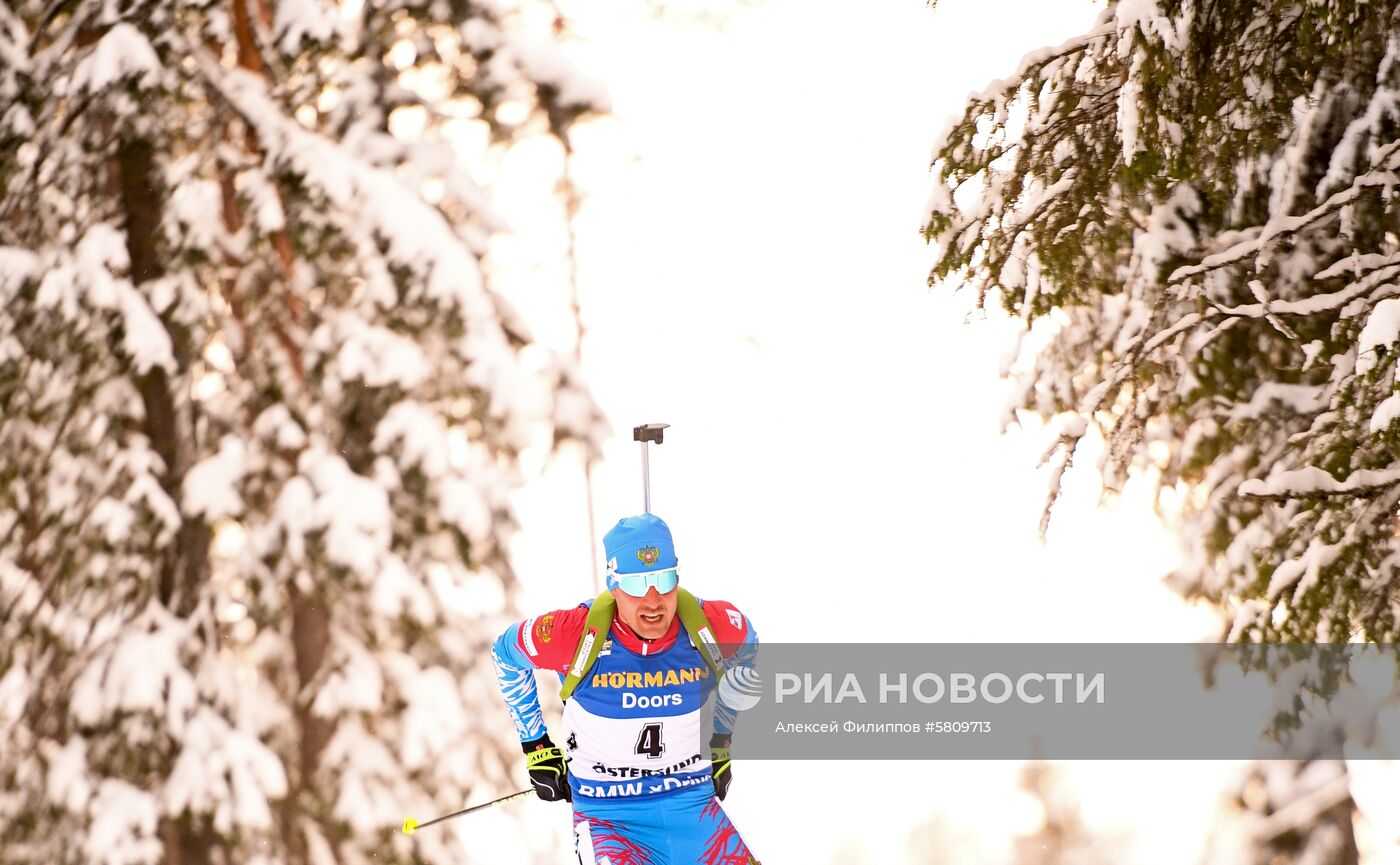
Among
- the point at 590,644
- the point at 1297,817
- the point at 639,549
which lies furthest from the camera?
the point at 1297,817

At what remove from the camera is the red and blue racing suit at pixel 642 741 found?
499 cm

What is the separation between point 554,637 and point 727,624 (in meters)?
0.64

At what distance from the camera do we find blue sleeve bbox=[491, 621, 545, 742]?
17.1ft

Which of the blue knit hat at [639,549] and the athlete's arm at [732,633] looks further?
the athlete's arm at [732,633]

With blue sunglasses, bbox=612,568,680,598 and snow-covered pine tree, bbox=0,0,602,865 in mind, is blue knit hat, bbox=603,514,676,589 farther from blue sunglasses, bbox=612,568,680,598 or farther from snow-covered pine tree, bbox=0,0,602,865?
snow-covered pine tree, bbox=0,0,602,865

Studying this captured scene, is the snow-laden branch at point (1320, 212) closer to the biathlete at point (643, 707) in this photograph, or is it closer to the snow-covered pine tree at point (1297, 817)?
the biathlete at point (643, 707)

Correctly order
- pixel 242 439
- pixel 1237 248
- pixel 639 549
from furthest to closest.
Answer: pixel 242 439, pixel 1237 248, pixel 639 549

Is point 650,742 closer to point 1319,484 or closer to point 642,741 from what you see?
point 642,741

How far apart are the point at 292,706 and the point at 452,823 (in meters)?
1.44

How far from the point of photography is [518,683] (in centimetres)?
536

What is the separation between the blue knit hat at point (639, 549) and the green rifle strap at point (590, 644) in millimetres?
223

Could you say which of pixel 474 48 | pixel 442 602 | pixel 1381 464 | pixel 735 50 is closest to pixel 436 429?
pixel 442 602

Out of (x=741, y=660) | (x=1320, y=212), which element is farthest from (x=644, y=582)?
(x=1320, y=212)

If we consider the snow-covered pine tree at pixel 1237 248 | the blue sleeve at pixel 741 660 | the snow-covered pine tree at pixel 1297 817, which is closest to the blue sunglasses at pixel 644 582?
the blue sleeve at pixel 741 660
